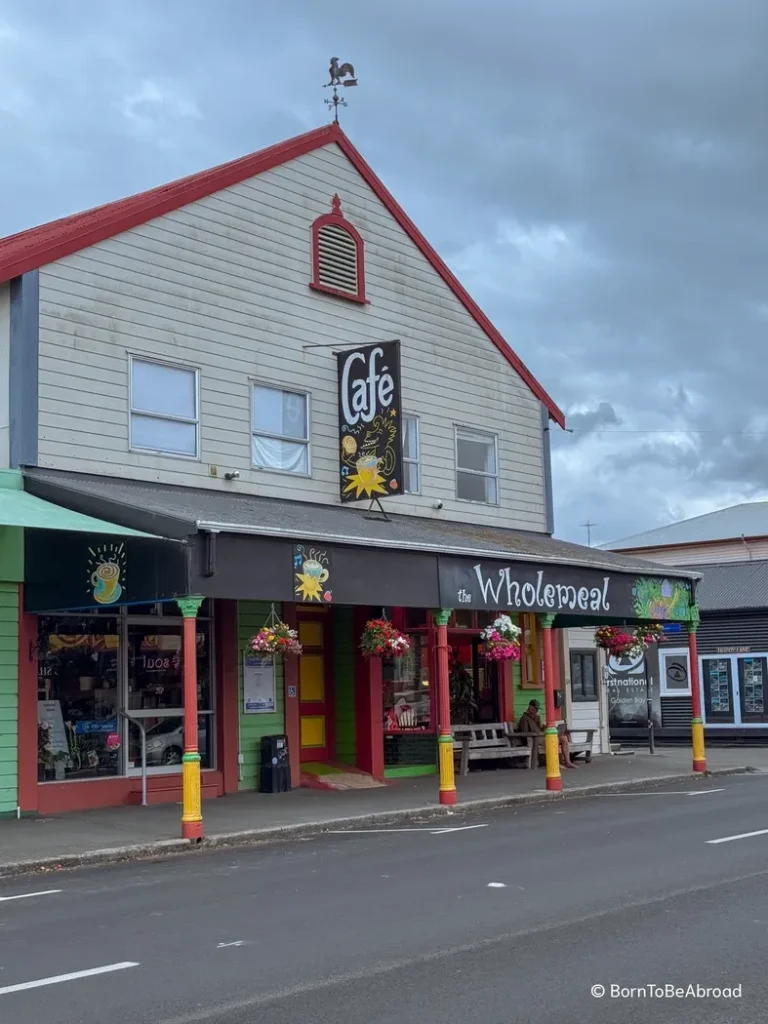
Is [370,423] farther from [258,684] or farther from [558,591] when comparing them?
[258,684]

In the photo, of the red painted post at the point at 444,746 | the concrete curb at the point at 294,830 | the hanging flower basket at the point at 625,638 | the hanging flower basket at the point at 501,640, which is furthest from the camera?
the hanging flower basket at the point at 625,638

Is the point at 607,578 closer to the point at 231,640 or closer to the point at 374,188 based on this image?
the point at 231,640

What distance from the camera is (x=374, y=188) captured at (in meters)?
21.0

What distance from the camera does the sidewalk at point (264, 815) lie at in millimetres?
12719

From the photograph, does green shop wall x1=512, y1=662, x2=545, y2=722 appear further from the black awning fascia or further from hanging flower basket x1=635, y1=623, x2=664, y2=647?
the black awning fascia

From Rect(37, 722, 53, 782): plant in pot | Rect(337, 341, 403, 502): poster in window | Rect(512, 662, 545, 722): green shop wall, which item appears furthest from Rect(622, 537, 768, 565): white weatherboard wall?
Rect(37, 722, 53, 782): plant in pot

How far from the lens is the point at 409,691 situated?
2164cm

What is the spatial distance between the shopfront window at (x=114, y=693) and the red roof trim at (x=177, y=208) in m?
4.81

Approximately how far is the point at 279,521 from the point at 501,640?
4.83 meters

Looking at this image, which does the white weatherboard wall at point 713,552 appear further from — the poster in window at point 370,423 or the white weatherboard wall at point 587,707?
the poster in window at point 370,423

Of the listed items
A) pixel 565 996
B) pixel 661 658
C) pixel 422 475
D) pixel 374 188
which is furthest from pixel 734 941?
pixel 661 658

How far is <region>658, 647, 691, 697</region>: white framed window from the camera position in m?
33.5

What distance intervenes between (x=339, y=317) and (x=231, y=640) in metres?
5.65

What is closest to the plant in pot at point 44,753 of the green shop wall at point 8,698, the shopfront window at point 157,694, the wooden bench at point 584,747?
the green shop wall at point 8,698
